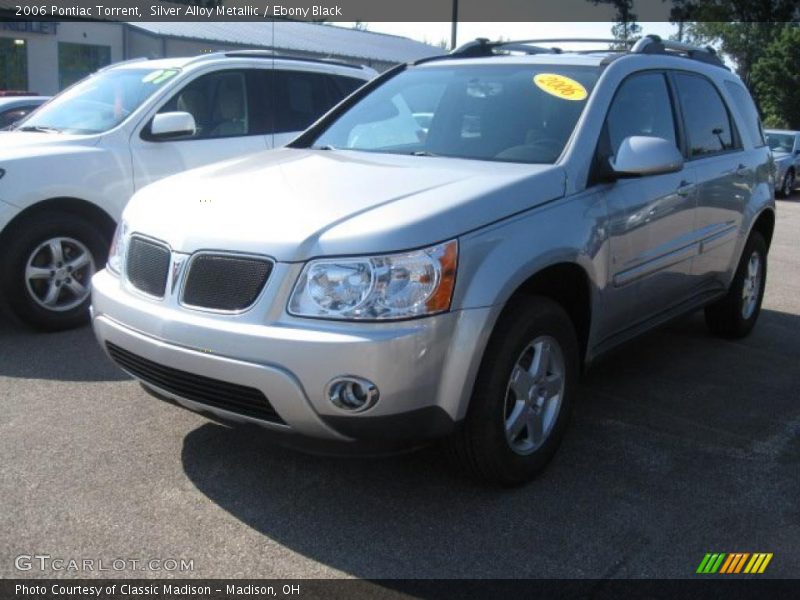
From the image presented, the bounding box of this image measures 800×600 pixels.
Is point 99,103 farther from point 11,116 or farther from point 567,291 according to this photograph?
point 11,116

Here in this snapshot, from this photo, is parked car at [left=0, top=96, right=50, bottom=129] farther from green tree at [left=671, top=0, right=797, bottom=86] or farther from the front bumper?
green tree at [left=671, top=0, right=797, bottom=86]

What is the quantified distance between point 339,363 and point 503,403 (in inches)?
28.8

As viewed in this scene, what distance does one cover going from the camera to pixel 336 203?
3367mm

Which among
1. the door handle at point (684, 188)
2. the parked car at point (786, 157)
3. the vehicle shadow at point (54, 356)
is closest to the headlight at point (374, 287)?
the door handle at point (684, 188)

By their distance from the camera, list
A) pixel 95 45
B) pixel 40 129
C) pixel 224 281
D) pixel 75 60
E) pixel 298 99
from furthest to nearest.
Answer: pixel 95 45, pixel 75 60, pixel 298 99, pixel 40 129, pixel 224 281

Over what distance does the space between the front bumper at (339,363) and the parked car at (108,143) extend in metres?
2.86

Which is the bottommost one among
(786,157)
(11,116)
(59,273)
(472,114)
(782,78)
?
(786,157)

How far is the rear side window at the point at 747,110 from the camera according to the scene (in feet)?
18.6

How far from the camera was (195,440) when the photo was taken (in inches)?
157

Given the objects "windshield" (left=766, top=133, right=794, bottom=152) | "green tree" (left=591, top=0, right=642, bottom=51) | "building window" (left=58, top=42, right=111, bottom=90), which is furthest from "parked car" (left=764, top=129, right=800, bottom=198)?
"building window" (left=58, top=42, right=111, bottom=90)

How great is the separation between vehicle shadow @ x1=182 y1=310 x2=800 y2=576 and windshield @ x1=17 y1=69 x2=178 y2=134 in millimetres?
3136

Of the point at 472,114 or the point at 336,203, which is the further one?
the point at 472,114

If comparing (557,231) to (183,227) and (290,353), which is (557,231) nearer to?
(290,353)

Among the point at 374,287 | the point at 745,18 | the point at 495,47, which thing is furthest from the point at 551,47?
the point at 745,18
